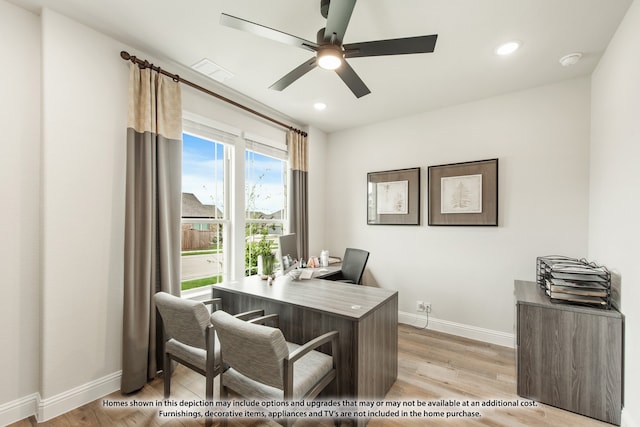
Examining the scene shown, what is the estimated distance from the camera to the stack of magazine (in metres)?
1.97

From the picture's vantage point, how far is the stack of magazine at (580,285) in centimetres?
197

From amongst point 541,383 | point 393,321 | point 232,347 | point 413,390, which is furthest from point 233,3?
point 541,383

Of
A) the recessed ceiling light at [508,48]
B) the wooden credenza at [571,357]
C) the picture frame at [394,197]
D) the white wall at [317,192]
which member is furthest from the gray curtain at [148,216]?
the wooden credenza at [571,357]

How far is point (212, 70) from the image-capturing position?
263 cm

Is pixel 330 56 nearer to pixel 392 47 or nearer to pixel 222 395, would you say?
pixel 392 47

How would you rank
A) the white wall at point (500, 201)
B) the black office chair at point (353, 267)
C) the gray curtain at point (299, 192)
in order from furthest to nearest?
the gray curtain at point (299, 192) < the black office chair at point (353, 267) < the white wall at point (500, 201)

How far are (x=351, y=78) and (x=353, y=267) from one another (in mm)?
2171

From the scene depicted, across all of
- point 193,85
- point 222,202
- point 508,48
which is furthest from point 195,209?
point 508,48

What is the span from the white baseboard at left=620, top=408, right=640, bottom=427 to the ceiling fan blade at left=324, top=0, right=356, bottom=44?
2.76 metres

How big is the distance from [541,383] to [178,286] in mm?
2999

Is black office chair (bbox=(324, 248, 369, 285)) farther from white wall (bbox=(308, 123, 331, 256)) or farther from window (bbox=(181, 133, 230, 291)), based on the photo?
window (bbox=(181, 133, 230, 291))

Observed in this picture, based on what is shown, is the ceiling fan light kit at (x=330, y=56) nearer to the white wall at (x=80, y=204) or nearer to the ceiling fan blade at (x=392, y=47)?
the ceiling fan blade at (x=392, y=47)

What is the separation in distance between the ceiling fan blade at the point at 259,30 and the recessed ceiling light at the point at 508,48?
5.11 ft

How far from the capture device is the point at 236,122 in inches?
127
